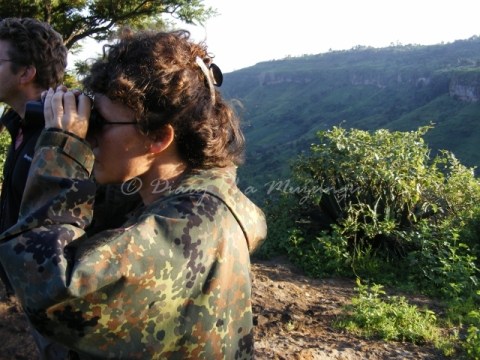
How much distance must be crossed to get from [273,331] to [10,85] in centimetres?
257

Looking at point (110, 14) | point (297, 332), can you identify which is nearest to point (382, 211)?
point (297, 332)

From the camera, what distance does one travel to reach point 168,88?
1240 millimetres

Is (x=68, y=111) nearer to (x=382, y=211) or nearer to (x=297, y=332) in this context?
(x=297, y=332)

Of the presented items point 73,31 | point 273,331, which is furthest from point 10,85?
point 73,31

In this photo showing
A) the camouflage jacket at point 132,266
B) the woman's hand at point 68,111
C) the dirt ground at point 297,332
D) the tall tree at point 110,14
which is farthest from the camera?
the tall tree at point 110,14

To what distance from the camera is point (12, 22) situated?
8.03ft

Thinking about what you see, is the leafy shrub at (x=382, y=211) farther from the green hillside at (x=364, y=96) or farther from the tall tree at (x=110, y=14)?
the green hillside at (x=364, y=96)

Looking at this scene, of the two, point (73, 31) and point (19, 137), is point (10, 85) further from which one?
point (73, 31)

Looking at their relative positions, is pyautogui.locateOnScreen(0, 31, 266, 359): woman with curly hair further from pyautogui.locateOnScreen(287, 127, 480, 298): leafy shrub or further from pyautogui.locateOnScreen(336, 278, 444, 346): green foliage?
pyautogui.locateOnScreen(287, 127, 480, 298): leafy shrub

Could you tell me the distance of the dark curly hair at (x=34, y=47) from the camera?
2447 mm

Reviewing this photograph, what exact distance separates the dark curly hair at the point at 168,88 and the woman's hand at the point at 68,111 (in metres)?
0.08

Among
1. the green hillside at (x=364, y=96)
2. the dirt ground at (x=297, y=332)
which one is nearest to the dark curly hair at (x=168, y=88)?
the dirt ground at (x=297, y=332)

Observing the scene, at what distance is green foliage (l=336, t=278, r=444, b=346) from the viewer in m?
3.76

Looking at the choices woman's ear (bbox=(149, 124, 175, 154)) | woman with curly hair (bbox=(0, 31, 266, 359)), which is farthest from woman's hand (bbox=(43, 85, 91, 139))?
woman's ear (bbox=(149, 124, 175, 154))
